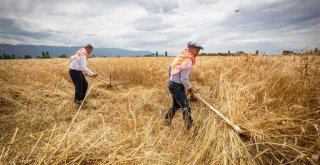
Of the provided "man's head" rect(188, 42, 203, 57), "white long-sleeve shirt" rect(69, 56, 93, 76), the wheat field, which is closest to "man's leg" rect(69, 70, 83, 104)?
"white long-sleeve shirt" rect(69, 56, 93, 76)

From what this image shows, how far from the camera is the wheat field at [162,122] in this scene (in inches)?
84.3

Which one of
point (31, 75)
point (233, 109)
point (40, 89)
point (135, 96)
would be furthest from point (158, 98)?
point (31, 75)

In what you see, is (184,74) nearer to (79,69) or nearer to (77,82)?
(79,69)

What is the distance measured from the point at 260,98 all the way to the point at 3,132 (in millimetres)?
4850

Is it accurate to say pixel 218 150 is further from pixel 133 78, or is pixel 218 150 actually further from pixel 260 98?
pixel 133 78

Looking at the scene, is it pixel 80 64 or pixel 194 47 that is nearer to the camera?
pixel 194 47

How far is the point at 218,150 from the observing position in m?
2.40

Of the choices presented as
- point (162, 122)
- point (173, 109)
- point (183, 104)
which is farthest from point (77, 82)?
point (183, 104)

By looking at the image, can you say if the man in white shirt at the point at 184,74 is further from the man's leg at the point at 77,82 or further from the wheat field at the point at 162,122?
the man's leg at the point at 77,82

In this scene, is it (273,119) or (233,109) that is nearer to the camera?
(273,119)

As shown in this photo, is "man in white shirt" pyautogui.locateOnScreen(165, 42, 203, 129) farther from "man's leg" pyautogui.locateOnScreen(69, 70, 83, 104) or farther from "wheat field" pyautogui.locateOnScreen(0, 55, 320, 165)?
"man's leg" pyautogui.locateOnScreen(69, 70, 83, 104)

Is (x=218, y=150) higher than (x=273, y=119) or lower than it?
lower

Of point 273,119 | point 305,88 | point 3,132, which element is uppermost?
point 305,88

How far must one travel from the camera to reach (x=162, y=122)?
4383mm
